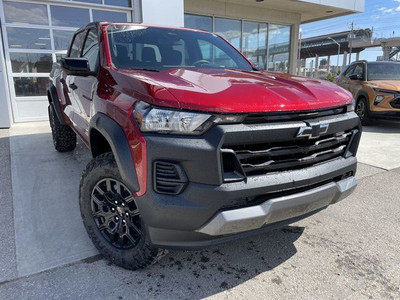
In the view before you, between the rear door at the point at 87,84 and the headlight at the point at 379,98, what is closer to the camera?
the rear door at the point at 87,84

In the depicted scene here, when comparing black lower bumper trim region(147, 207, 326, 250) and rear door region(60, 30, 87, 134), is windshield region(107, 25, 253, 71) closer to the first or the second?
rear door region(60, 30, 87, 134)

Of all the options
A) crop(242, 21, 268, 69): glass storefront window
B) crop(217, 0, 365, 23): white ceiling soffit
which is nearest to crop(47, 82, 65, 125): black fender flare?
crop(217, 0, 365, 23): white ceiling soffit

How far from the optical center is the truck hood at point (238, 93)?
175 cm

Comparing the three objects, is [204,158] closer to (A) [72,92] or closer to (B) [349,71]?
(A) [72,92]

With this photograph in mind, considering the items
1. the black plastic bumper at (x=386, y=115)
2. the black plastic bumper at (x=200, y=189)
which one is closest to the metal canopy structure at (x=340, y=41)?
the black plastic bumper at (x=386, y=115)

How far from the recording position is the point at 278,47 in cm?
1324

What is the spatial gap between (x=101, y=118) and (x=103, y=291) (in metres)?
1.14

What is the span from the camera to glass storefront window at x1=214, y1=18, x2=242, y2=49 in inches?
439

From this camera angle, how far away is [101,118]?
219 cm

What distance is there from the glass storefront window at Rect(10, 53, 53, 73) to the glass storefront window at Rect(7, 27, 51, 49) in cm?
20

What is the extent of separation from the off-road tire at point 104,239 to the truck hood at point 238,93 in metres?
0.61

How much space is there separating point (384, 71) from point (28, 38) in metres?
8.78

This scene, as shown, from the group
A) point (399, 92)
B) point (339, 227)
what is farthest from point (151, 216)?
point (399, 92)

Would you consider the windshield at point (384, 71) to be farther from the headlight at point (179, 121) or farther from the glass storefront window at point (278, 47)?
the headlight at point (179, 121)
